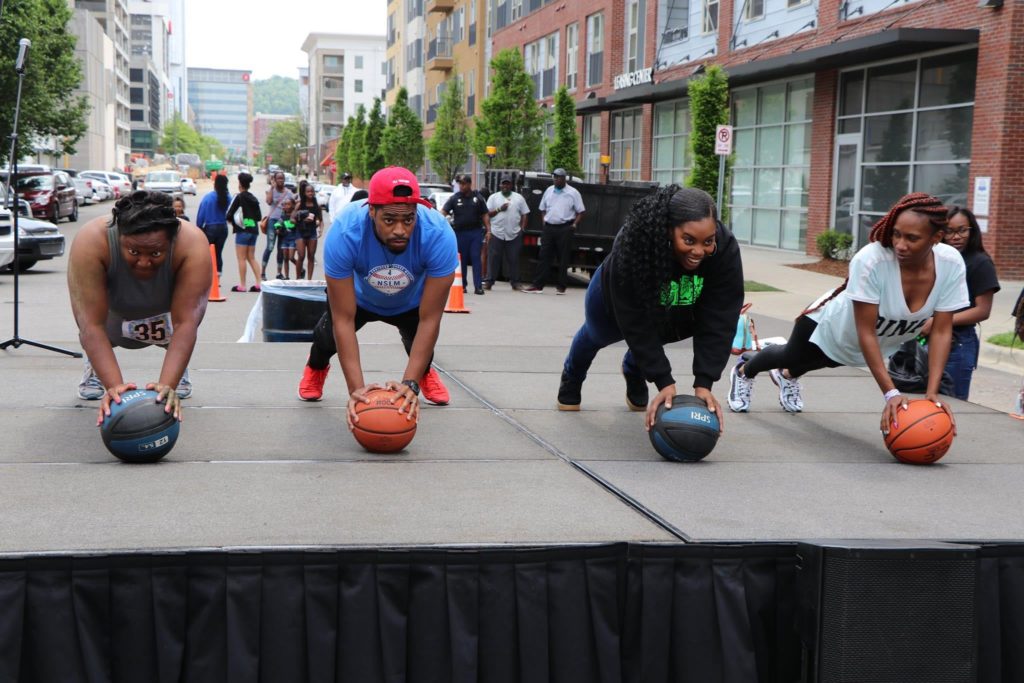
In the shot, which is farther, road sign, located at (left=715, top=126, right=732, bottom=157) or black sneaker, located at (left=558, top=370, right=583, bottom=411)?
road sign, located at (left=715, top=126, right=732, bottom=157)

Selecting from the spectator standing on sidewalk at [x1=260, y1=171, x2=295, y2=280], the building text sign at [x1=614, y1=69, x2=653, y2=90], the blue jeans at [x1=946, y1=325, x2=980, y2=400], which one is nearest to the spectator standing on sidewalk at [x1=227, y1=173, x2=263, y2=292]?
the spectator standing on sidewalk at [x1=260, y1=171, x2=295, y2=280]

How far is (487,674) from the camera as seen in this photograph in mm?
4254

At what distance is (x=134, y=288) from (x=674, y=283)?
287cm

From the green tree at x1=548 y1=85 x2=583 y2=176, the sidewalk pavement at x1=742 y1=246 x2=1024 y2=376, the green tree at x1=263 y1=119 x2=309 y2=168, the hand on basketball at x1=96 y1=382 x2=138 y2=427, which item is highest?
the green tree at x1=263 y1=119 x2=309 y2=168

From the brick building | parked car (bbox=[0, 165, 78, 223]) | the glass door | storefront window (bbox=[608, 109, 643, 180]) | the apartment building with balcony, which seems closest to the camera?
the brick building

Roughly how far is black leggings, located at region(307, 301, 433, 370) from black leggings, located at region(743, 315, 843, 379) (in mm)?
2124

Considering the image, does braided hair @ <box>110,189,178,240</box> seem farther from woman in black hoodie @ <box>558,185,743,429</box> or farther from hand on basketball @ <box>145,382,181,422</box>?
woman in black hoodie @ <box>558,185,743,429</box>

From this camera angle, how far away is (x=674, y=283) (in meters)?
5.97

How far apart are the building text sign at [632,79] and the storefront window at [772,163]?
15.1ft

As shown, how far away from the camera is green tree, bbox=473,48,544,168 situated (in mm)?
38469

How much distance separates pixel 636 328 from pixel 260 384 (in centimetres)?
358

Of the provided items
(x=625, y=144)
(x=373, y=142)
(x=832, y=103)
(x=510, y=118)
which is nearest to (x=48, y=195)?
(x=510, y=118)

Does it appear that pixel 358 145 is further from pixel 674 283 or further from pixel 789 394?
pixel 674 283

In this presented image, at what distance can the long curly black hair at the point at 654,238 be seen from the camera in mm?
5660
